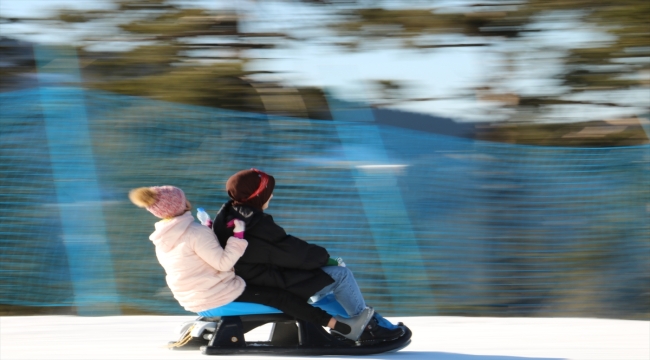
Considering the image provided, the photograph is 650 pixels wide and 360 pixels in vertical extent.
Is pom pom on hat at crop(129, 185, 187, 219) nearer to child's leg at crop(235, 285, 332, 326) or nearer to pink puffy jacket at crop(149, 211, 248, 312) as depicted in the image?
pink puffy jacket at crop(149, 211, 248, 312)

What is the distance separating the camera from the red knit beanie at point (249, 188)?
4234 mm

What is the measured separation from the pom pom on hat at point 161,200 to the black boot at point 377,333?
1.05 meters

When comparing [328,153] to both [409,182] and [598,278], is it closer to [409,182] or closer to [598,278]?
[409,182]

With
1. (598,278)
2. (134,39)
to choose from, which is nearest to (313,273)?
(598,278)

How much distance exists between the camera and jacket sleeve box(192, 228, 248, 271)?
4.14 m

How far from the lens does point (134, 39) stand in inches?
308

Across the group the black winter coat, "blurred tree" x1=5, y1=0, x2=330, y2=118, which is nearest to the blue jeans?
the black winter coat

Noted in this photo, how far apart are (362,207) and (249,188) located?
88.1 inches

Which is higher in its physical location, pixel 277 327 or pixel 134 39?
pixel 134 39

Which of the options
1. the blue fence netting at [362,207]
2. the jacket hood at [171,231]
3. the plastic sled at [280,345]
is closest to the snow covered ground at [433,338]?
the plastic sled at [280,345]

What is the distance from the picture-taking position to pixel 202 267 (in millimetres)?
4195

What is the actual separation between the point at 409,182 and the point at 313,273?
7.65 feet

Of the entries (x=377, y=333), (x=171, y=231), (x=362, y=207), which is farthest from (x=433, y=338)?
(x=171, y=231)

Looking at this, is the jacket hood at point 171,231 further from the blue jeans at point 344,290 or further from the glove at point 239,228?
the blue jeans at point 344,290
